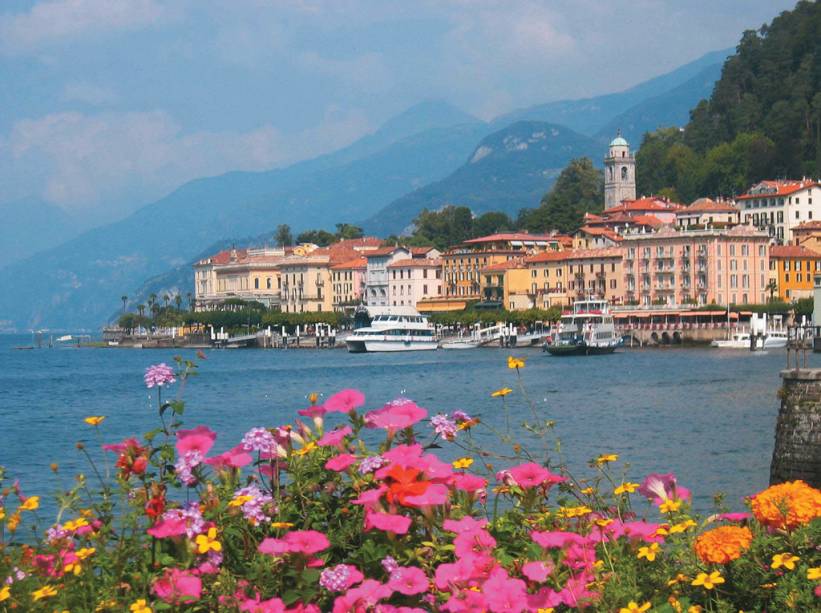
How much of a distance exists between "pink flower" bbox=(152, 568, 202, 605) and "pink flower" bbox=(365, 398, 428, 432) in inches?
41.2

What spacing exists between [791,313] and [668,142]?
177ft

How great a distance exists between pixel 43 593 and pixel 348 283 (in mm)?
135918

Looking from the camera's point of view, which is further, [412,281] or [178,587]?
[412,281]

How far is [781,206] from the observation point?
11006 centimetres

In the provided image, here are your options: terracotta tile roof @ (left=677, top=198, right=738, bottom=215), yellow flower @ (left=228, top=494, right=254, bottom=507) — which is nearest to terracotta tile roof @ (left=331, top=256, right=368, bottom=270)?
terracotta tile roof @ (left=677, top=198, right=738, bottom=215)

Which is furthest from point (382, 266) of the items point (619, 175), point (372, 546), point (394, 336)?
point (372, 546)

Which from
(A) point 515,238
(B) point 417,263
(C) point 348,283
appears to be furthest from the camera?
(C) point 348,283

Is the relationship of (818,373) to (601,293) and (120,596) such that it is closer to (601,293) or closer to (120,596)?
(120,596)

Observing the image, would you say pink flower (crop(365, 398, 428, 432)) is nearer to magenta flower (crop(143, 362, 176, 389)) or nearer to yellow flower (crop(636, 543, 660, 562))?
magenta flower (crop(143, 362, 176, 389))

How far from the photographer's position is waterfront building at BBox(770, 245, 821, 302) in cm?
10400

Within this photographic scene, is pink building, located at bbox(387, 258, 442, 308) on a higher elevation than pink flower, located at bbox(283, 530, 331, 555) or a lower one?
higher

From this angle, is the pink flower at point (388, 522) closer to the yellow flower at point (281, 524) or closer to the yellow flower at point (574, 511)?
the yellow flower at point (281, 524)

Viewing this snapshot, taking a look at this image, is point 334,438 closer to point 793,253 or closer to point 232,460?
point 232,460

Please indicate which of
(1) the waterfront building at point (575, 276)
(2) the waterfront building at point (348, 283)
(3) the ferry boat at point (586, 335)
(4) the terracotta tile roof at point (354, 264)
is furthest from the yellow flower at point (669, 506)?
(4) the terracotta tile roof at point (354, 264)
